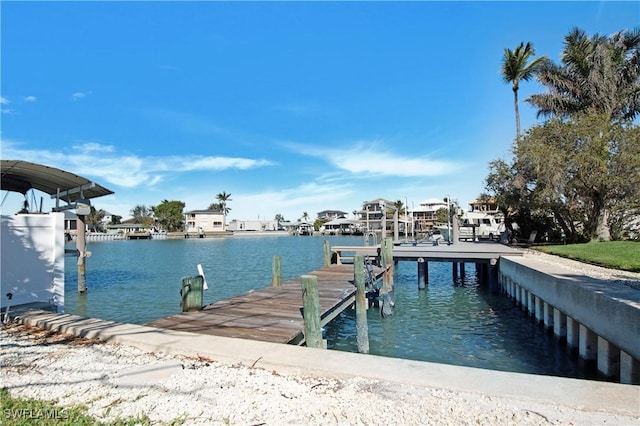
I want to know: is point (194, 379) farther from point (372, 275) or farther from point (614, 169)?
point (614, 169)

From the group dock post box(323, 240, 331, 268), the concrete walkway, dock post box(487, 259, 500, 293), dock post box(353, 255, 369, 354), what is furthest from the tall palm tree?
the concrete walkway

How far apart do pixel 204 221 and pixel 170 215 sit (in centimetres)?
1063

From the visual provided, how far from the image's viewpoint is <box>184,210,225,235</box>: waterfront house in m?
117

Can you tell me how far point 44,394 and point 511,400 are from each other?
16.6ft

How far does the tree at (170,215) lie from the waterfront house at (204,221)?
275cm

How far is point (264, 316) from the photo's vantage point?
30.0 feet

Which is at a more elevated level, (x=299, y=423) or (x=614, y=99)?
(x=614, y=99)

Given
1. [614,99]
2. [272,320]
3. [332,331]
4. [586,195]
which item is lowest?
[332,331]

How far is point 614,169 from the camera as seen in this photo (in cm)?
1908

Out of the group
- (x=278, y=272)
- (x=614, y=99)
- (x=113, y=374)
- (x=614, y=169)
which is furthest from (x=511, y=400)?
(x=614, y=99)

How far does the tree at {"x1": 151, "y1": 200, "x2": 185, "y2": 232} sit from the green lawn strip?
121 m

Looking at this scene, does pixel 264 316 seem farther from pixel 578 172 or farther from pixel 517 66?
pixel 517 66

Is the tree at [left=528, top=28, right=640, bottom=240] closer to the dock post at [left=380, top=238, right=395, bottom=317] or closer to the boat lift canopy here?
the dock post at [left=380, top=238, right=395, bottom=317]

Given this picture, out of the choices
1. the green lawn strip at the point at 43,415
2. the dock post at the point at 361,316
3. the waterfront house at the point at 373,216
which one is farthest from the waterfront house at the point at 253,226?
the green lawn strip at the point at 43,415
